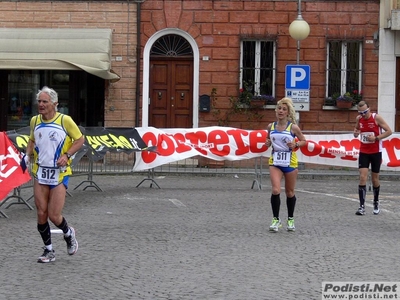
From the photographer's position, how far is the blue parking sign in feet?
81.0

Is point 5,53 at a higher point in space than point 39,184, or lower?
higher

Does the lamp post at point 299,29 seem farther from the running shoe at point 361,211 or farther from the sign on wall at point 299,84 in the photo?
the running shoe at point 361,211

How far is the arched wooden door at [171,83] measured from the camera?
27.2 metres

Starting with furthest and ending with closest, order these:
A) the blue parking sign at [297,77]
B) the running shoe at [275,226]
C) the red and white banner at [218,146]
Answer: the blue parking sign at [297,77] < the red and white banner at [218,146] < the running shoe at [275,226]

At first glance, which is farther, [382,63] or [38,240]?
[382,63]

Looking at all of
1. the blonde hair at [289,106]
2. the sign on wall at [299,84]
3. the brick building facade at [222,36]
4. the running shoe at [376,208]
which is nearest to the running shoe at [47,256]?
the blonde hair at [289,106]

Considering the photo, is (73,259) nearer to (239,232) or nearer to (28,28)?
(239,232)

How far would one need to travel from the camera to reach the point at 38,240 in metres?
11.6

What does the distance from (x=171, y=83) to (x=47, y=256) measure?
17564 millimetres

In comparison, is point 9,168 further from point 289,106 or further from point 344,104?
point 344,104

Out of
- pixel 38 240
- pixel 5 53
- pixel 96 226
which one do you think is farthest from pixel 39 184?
pixel 5 53

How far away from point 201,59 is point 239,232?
1480cm

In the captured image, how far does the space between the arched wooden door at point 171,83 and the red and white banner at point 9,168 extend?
1274 cm

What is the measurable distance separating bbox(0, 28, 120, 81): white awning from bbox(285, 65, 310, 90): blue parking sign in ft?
15.9
